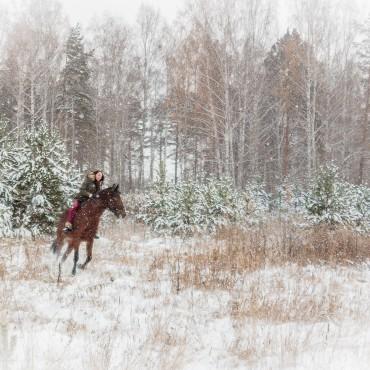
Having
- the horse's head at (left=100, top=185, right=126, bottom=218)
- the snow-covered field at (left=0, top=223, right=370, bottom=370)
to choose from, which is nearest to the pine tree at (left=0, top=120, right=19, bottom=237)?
the snow-covered field at (left=0, top=223, right=370, bottom=370)

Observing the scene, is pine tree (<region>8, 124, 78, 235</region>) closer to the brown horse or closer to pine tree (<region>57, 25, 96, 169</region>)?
the brown horse

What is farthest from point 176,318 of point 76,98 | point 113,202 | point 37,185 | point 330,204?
point 76,98

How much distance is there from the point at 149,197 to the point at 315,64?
11.3m

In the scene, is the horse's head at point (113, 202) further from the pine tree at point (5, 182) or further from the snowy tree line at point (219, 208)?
the snowy tree line at point (219, 208)

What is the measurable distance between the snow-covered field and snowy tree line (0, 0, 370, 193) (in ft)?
19.9

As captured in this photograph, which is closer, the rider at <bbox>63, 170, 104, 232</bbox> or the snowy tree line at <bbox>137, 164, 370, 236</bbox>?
the rider at <bbox>63, 170, 104, 232</bbox>

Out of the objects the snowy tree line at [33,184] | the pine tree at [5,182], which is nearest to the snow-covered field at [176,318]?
the pine tree at [5,182]

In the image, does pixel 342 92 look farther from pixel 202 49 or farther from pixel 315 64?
pixel 202 49

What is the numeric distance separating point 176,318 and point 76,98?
938 inches

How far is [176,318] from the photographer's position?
16.2 feet

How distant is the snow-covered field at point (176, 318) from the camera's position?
3.73 metres

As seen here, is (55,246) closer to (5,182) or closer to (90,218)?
(90,218)

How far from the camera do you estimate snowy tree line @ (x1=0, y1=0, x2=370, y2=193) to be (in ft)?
58.2

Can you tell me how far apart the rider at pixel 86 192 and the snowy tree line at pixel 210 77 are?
393 cm
